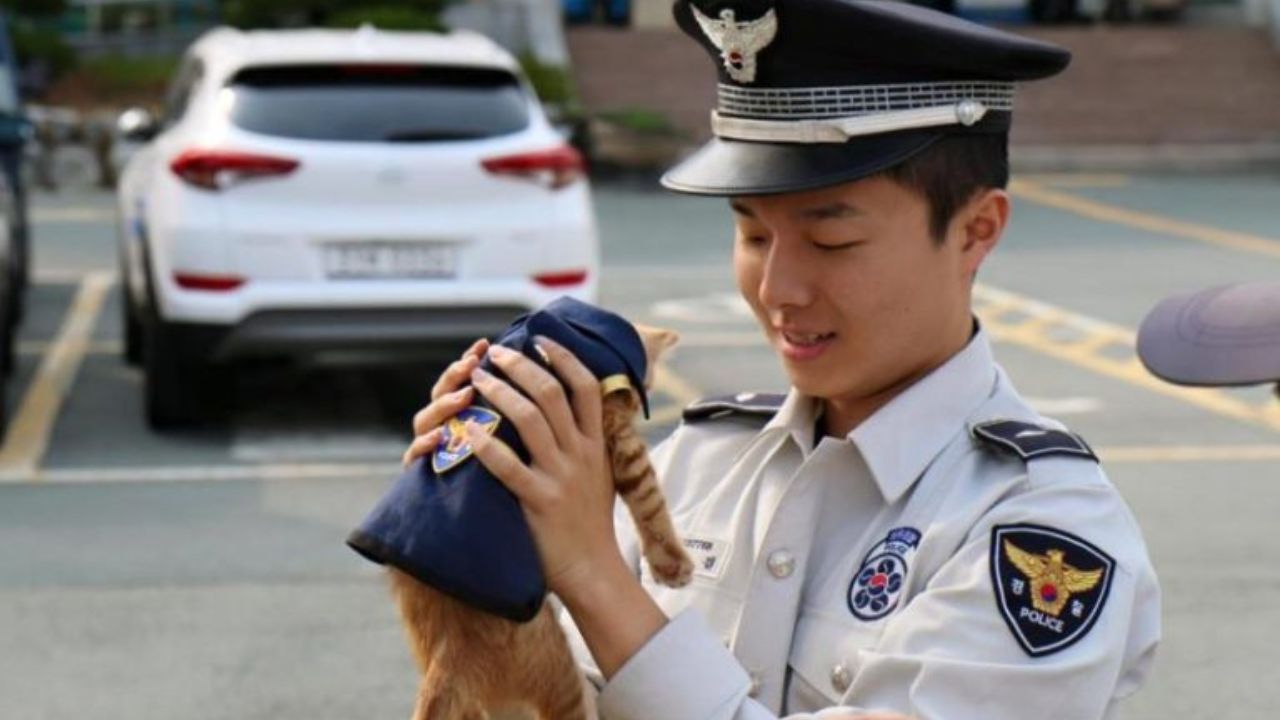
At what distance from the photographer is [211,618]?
6.75 meters

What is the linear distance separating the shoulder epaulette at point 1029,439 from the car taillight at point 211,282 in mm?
7097

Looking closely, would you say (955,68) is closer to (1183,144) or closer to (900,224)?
(900,224)

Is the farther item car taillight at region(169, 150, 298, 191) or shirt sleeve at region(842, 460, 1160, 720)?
car taillight at region(169, 150, 298, 191)

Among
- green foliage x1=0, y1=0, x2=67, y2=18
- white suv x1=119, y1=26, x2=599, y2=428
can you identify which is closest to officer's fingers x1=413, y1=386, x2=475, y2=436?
white suv x1=119, y1=26, x2=599, y2=428

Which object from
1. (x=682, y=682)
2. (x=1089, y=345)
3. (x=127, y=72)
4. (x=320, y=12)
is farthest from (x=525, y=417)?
(x=127, y=72)

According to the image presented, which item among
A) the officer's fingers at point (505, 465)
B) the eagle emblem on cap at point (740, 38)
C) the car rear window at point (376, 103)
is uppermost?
the eagle emblem on cap at point (740, 38)

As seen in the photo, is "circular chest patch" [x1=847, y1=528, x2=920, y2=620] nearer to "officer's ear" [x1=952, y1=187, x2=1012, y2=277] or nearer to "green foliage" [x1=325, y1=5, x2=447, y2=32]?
"officer's ear" [x1=952, y1=187, x2=1012, y2=277]

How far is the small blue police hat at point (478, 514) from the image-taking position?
2.04 metres

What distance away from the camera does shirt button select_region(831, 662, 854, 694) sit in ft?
7.25

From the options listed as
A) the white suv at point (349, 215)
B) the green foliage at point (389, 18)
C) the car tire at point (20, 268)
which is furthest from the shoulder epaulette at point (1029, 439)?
the green foliage at point (389, 18)

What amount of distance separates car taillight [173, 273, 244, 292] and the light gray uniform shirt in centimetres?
681

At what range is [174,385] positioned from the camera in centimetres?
951

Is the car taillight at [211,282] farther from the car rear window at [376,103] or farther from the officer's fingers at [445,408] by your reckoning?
the officer's fingers at [445,408]

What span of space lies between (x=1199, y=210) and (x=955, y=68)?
17.6 meters
